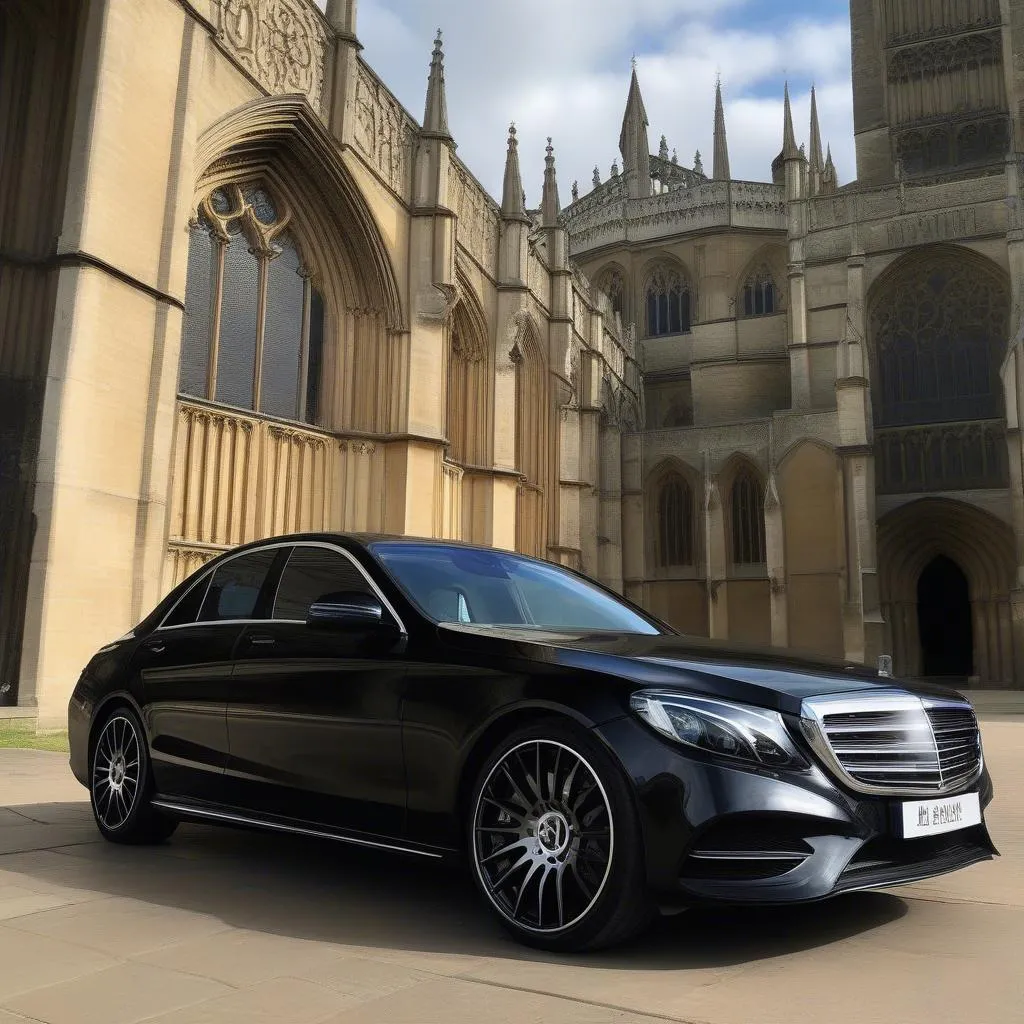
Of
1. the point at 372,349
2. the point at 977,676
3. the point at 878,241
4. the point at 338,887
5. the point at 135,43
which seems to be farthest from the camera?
the point at 878,241

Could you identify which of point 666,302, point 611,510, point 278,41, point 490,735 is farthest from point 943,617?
point 490,735

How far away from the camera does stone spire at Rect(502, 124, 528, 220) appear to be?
74.8ft

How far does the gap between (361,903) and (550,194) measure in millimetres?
25574

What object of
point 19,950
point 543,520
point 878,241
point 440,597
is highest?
point 878,241

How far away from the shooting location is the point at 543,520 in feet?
86.8

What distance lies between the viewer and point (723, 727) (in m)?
2.93

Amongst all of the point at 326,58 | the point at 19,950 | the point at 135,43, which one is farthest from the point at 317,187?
the point at 19,950

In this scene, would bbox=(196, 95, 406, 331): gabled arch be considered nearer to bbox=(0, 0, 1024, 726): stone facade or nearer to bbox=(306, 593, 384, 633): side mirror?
bbox=(0, 0, 1024, 726): stone facade

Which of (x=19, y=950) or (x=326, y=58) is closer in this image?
(x=19, y=950)

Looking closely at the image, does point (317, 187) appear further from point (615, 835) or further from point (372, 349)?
point (615, 835)

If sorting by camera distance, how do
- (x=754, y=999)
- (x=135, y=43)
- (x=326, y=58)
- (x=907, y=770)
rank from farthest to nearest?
(x=326, y=58)
(x=135, y=43)
(x=907, y=770)
(x=754, y=999)

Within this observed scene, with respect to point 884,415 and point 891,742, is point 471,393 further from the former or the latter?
point 891,742

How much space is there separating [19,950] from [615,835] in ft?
5.87

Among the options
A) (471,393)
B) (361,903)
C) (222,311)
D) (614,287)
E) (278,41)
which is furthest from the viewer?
(614,287)
